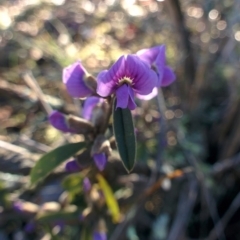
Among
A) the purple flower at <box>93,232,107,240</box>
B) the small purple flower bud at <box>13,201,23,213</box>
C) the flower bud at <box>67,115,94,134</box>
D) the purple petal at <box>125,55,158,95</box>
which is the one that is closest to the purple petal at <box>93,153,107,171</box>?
the flower bud at <box>67,115,94,134</box>

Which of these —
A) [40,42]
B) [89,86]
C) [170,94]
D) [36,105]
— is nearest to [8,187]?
[36,105]

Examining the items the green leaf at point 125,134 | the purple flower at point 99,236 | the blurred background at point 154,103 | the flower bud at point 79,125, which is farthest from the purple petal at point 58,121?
the blurred background at point 154,103

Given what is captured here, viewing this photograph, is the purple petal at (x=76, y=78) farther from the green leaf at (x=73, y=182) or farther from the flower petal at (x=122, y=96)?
the green leaf at (x=73, y=182)

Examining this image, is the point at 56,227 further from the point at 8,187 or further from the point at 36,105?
the point at 36,105

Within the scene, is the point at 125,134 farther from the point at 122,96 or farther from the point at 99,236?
the point at 99,236

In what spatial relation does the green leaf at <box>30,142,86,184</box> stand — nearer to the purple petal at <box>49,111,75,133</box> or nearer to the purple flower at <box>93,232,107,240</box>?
the purple petal at <box>49,111,75,133</box>

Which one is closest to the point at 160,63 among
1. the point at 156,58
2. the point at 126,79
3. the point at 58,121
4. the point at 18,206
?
A: the point at 156,58
